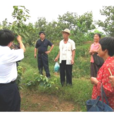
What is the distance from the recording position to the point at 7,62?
7.36 feet

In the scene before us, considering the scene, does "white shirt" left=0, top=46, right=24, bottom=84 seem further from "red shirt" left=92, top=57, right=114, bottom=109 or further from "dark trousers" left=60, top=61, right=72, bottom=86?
"dark trousers" left=60, top=61, right=72, bottom=86

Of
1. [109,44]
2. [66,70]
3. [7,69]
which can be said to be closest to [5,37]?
[7,69]

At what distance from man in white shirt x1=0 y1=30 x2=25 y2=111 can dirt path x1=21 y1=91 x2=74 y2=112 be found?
153 centimetres

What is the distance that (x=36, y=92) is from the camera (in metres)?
4.68

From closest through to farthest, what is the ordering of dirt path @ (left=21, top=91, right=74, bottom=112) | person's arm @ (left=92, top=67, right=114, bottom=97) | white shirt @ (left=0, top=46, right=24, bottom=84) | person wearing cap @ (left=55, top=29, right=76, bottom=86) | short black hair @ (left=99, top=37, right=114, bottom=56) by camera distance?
person's arm @ (left=92, top=67, right=114, bottom=97) → short black hair @ (left=99, top=37, right=114, bottom=56) → white shirt @ (left=0, top=46, right=24, bottom=84) → dirt path @ (left=21, top=91, right=74, bottom=112) → person wearing cap @ (left=55, top=29, right=76, bottom=86)

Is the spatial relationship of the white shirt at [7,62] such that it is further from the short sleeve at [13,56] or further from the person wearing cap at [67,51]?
the person wearing cap at [67,51]

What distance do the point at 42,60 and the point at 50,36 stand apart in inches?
360

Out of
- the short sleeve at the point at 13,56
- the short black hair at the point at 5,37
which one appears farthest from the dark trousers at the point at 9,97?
the short black hair at the point at 5,37

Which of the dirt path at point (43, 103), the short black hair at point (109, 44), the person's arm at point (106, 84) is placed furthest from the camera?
the dirt path at point (43, 103)

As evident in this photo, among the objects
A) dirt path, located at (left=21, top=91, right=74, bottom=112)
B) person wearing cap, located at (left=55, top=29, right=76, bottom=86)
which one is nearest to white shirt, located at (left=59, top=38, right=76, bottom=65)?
person wearing cap, located at (left=55, top=29, right=76, bottom=86)

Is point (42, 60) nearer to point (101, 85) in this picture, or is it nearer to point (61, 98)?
point (61, 98)

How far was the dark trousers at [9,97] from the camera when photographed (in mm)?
2312

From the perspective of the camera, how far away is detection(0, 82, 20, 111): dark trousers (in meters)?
2.31

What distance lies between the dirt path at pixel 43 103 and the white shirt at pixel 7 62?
1733 millimetres
